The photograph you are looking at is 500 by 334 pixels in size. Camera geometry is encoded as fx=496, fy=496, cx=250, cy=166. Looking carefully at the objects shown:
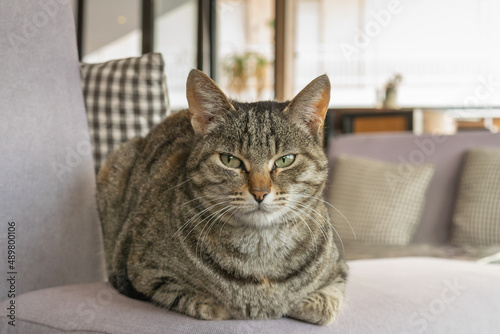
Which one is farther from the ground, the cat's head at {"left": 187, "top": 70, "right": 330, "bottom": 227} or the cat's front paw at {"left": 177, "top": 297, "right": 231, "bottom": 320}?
the cat's head at {"left": 187, "top": 70, "right": 330, "bottom": 227}

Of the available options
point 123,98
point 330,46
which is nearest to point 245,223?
point 123,98

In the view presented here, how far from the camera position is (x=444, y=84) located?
5.15 metres

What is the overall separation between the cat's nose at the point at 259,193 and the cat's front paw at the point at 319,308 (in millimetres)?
248

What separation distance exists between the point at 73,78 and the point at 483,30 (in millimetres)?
4612

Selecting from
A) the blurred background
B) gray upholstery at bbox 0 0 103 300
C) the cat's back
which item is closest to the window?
the blurred background

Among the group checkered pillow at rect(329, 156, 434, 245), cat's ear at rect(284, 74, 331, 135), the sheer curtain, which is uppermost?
the sheer curtain

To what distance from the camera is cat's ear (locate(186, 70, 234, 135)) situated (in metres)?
1.07

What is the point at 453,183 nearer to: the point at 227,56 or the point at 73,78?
the point at 73,78

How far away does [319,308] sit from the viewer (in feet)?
3.31

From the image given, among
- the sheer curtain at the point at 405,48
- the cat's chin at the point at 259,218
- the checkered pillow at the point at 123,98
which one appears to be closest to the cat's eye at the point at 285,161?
the cat's chin at the point at 259,218

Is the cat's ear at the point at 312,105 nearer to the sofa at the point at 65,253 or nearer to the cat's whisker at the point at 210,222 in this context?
the cat's whisker at the point at 210,222

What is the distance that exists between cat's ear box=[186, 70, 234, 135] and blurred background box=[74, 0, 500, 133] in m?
3.18

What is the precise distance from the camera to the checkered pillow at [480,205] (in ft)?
6.97

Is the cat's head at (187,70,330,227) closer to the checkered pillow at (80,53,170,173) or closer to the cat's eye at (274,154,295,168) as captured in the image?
the cat's eye at (274,154,295,168)
